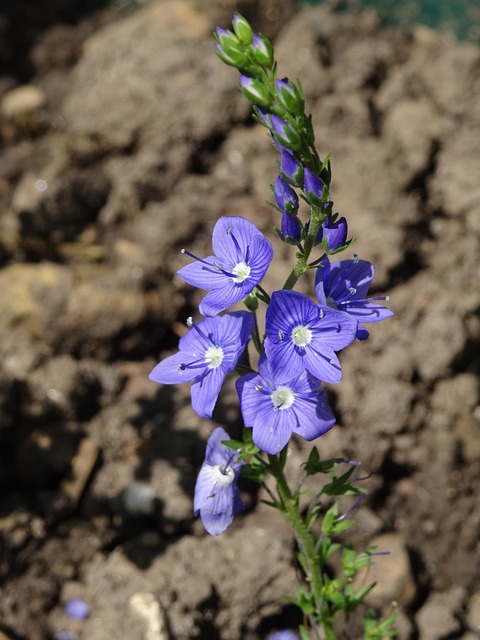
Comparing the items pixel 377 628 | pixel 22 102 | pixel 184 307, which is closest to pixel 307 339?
pixel 377 628

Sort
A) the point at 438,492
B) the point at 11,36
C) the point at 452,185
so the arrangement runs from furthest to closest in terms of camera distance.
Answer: the point at 11,36 < the point at 452,185 < the point at 438,492

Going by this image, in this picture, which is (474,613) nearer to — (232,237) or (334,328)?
(334,328)

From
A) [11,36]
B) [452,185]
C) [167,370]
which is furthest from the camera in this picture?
[11,36]

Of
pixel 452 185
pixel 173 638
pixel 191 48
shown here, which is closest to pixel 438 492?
pixel 173 638

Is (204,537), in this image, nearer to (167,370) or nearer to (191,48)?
(167,370)

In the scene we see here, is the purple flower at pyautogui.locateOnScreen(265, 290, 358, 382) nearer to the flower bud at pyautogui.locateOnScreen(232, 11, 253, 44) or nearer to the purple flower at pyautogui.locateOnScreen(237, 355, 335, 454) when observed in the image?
the purple flower at pyautogui.locateOnScreen(237, 355, 335, 454)

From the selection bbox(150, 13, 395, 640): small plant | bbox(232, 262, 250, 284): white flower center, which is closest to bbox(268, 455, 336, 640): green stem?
bbox(150, 13, 395, 640): small plant
